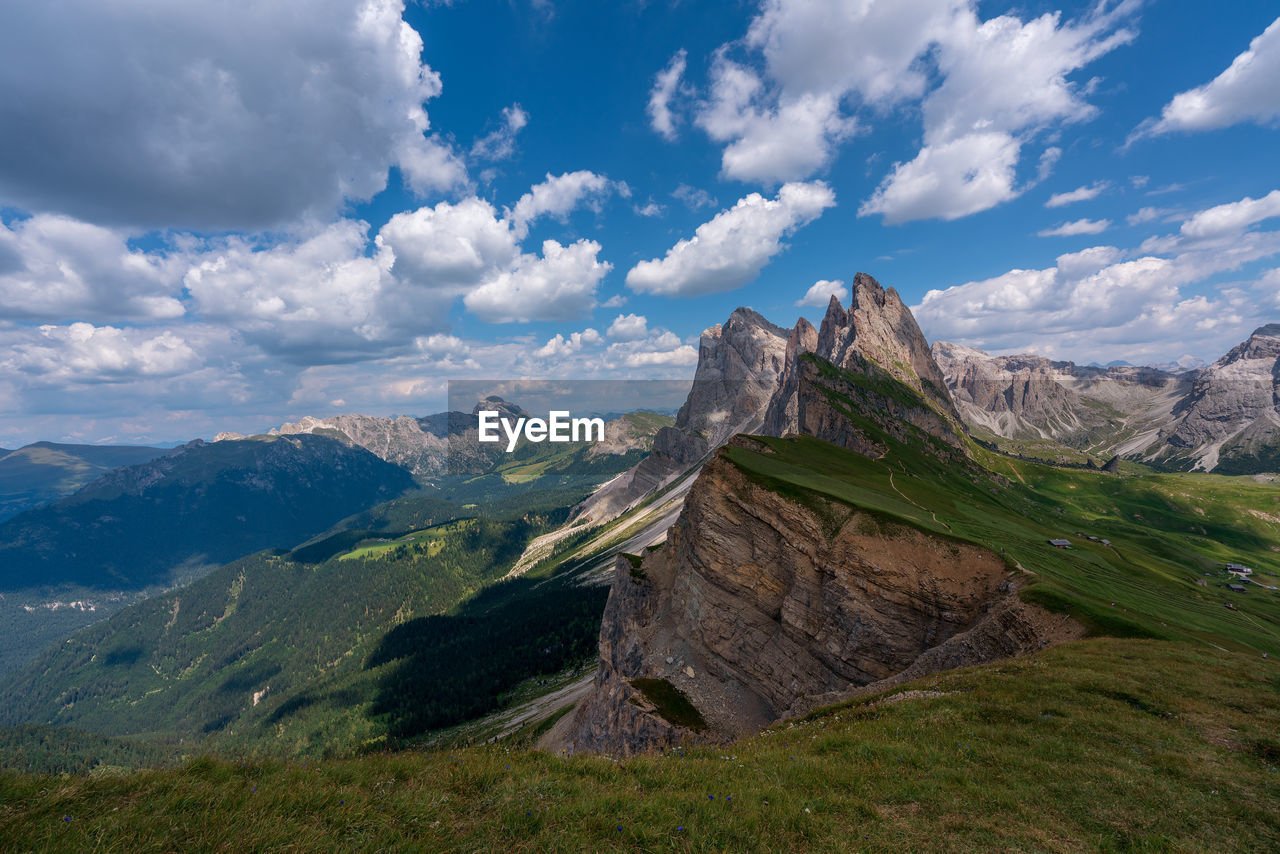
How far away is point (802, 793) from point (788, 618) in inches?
1547

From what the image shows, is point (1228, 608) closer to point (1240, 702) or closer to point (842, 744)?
point (1240, 702)

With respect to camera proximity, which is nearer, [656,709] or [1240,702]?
[1240,702]

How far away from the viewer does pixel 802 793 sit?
11.4 m

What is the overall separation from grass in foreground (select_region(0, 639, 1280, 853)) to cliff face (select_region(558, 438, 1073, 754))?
1887cm

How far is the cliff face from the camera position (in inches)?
1545

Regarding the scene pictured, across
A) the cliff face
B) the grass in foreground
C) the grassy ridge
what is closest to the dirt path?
the grassy ridge

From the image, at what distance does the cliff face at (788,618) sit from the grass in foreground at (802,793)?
18868 millimetres

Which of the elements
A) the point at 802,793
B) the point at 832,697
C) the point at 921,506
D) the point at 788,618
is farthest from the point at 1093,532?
the point at 802,793

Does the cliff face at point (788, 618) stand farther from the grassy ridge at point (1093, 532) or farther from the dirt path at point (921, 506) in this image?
the dirt path at point (921, 506)

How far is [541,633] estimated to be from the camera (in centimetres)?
15338

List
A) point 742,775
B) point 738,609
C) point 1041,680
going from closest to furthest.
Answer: point 742,775 < point 1041,680 < point 738,609

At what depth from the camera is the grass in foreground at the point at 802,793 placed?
7.12 metres

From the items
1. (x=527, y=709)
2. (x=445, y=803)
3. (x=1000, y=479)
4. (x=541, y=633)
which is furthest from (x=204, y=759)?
(x=1000, y=479)

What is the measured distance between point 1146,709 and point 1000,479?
580 ft
